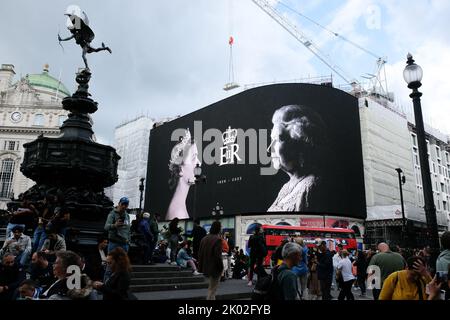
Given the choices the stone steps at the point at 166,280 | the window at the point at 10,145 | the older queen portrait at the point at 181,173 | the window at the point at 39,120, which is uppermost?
the window at the point at 39,120

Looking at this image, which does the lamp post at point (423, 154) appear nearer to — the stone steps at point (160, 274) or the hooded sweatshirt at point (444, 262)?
the hooded sweatshirt at point (444, 262)

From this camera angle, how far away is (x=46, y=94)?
235 feet

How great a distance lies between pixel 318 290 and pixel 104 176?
6976mm

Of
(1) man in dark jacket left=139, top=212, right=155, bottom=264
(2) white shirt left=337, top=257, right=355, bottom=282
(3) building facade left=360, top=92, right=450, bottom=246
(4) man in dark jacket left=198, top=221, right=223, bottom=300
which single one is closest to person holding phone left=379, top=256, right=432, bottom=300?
(4) man in dark jacket left=198, top=221, right=223, bottom=300

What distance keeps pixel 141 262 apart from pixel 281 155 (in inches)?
1357

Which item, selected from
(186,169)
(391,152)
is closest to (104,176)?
(186,169)

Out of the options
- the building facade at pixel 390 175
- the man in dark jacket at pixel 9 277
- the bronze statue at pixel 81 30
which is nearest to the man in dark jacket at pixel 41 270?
the man in dark jacket at pixel 9 277

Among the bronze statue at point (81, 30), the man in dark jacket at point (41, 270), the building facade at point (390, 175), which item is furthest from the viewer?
the building facade at point (390, 175)

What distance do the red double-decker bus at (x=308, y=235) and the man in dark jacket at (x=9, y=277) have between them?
868 inches

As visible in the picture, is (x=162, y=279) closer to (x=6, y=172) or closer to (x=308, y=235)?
(x=308, y=235)

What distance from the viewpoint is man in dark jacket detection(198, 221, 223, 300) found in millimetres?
6270

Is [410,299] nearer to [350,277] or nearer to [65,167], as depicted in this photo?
[350,277]

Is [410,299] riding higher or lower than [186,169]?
lower

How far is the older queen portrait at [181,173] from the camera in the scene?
5322 cm
